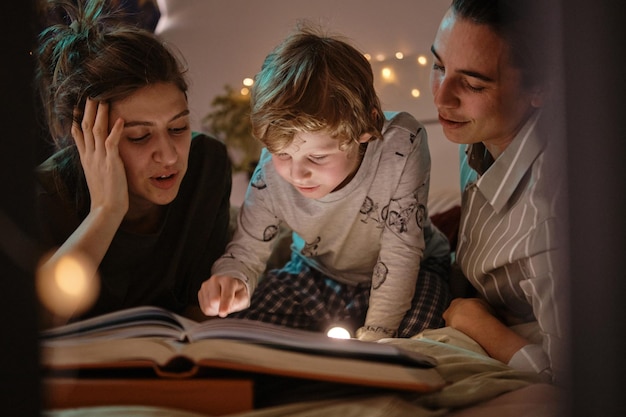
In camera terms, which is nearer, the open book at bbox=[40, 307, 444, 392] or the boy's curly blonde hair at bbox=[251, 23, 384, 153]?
the open book at bbox=[40, 307, 444, 392]

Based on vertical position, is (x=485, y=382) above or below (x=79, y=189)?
below

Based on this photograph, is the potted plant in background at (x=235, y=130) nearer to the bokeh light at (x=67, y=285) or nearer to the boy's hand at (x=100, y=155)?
the boy's hand at (x=100, y=155)

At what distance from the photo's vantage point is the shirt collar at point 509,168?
95cm

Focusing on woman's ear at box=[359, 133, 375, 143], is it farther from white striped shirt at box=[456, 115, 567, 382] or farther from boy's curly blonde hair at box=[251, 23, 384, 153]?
white striped shirt at box=[456, 115, 567, 382]

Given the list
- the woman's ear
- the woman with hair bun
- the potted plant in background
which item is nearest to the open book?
the woman with hair bun

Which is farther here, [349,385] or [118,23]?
[118,23]

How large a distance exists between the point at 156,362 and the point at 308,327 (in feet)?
1.95

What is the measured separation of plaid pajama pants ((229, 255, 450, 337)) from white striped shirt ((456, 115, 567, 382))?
78 millimetres

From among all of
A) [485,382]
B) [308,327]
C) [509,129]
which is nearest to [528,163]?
[509,129]

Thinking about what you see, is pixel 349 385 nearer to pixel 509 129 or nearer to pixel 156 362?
pixel 156 362

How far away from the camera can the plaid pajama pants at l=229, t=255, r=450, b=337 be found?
119 cm

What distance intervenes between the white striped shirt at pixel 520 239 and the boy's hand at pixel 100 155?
58 centimetres

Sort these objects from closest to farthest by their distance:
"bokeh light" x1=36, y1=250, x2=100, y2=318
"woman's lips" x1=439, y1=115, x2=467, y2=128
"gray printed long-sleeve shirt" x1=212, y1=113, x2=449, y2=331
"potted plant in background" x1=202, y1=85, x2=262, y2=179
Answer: "bokeh light" x1=36, y1=250, x2=100, y2=318, "woman's lips" x1=439, y1=115, x2=467, y2=128, "gray printed long-sleeve shirt" x1=212, y1=113, x2=449, y2=331, "potted plant in background" x1=202, y1=85, x2=262, y2=179

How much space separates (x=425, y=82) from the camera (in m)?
1.27
